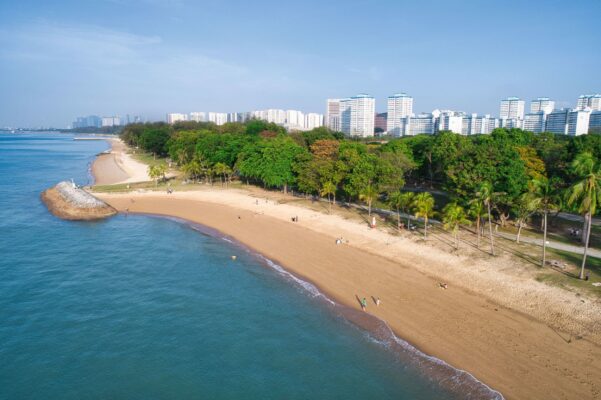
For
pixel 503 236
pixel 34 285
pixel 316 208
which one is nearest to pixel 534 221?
pixel 503 236

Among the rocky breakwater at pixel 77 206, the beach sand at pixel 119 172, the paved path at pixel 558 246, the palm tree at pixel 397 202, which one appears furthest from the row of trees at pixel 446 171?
the rocky breakwater at pixel 77 206

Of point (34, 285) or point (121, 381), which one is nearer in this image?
point (121, 381)

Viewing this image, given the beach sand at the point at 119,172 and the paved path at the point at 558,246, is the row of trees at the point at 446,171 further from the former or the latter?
the beach sand at the point at 119,172

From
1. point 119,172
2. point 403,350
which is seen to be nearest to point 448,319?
point 403,350

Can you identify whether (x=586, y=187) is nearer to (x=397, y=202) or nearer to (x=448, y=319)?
(x=448, y=319)

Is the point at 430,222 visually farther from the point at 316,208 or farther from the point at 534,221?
the point at 316,208

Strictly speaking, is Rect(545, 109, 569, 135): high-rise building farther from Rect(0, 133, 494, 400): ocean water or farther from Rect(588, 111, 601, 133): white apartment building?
Rect(0, 133, 494, 400): ocean water
